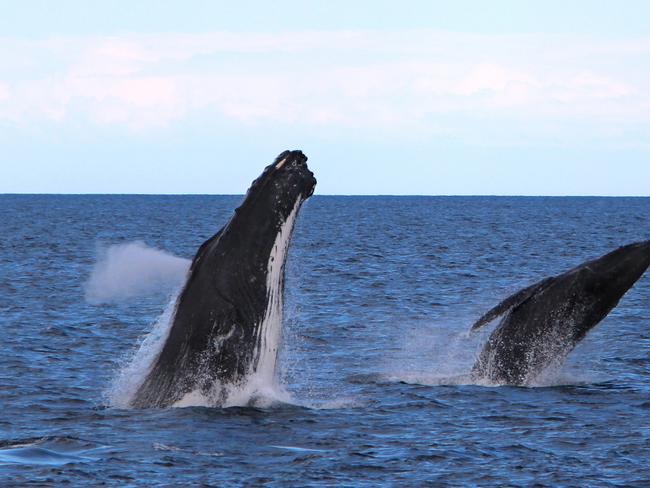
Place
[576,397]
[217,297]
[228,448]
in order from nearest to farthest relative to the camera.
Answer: [217,297], [228,448], [576,397]

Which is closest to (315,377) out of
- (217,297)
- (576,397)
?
(576,397)

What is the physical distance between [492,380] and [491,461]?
5.34 meters

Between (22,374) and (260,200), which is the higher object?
(260,200)

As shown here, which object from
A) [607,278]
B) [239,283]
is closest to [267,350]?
[239,283]

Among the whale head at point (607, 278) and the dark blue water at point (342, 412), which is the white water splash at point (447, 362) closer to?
the dark blue water at point (342, 412)

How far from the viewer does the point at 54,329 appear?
2631 centimetres

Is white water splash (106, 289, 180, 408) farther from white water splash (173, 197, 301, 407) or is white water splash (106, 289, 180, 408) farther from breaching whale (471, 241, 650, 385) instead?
breaching whale (471, 241, 650, 385)

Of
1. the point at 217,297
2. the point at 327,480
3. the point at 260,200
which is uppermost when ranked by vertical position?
the point at 260,200

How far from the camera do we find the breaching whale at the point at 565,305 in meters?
17.9

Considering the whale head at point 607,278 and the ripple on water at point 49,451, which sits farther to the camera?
the whale head at point 607,278

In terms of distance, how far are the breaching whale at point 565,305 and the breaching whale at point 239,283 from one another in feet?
22.1

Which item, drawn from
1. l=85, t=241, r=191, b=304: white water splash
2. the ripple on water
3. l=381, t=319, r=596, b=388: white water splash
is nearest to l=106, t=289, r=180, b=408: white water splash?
l=85, t=241, r=191, b=304: white water splash

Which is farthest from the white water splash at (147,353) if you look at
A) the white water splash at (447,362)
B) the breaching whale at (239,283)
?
the white water splash at (447,362)

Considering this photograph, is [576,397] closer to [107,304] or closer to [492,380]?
[492,380]
